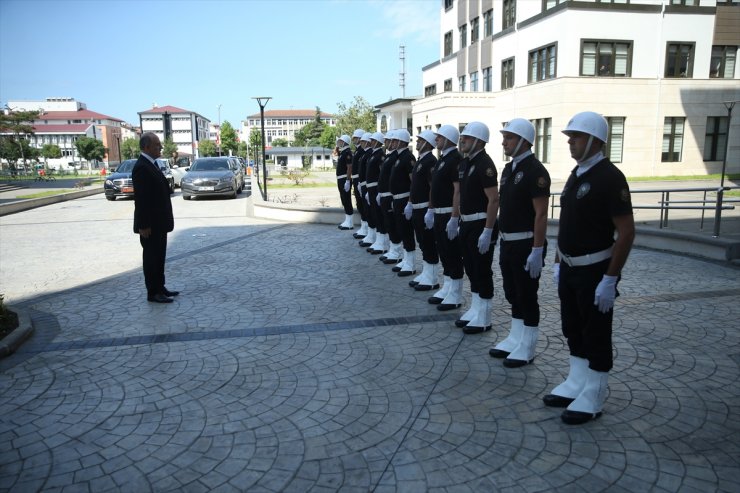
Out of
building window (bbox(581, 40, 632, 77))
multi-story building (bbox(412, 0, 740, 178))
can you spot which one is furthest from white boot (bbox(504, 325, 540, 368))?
building window (bbox(581, 40, 632, 77))

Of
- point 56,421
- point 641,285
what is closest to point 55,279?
point 56,421

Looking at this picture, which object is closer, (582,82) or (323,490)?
(323,490)

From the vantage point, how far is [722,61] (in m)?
32.0

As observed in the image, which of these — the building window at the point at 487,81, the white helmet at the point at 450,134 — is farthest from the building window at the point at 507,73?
the white helmet at the point at 450,134

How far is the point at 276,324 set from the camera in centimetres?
603

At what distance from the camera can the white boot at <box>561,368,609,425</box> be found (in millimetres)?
3803

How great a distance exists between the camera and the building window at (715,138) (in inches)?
1276

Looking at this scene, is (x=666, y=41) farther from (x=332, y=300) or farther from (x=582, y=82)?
(x=332, y=300)

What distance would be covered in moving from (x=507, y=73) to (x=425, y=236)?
107 feet

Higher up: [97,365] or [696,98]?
[696,98]

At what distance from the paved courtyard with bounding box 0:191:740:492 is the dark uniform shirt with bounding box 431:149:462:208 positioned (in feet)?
4.64

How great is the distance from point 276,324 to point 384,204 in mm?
3808

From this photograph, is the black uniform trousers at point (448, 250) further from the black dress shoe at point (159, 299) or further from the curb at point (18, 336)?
the curb at point (18, 336)

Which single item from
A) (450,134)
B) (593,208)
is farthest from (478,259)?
(593,208)
